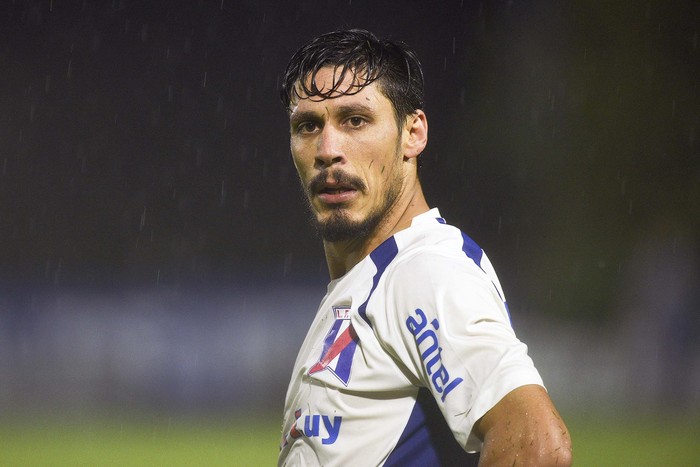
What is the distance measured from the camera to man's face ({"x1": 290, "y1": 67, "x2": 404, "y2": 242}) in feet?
5.91

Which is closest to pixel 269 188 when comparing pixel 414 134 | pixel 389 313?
pixel 414 134

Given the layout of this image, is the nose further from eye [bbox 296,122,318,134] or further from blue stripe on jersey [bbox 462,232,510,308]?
blue stripe on jersey [bbox 462,232,510,308]

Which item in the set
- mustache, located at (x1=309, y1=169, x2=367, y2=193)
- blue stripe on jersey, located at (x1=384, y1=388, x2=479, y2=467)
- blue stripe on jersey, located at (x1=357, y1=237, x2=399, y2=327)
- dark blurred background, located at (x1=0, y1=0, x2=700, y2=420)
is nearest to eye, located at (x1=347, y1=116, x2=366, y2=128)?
mustache, located at (x1=309, y1=169, x2=367, y2=193)

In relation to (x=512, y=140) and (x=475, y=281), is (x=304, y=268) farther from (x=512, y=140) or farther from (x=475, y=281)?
(x=475, y=281)

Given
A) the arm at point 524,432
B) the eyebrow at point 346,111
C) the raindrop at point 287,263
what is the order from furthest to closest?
the raindrop at point 287,263 → the eyebrow at point 346,111 → the arm at point 524,432

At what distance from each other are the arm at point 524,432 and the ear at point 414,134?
0.77 m

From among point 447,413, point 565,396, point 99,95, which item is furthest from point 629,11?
point 447,413

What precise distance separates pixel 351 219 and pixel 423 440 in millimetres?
532

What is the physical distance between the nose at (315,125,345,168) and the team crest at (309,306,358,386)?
0.31 meters

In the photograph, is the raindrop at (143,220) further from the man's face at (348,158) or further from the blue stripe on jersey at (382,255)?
the blue stripe on jersey at (382,255)

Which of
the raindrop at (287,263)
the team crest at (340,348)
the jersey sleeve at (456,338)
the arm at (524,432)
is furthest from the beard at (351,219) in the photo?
the raindrop at (287,263)

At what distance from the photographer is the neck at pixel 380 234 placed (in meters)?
1.87

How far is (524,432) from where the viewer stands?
1.21 meters

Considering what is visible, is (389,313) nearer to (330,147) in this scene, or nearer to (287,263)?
(330,147)
